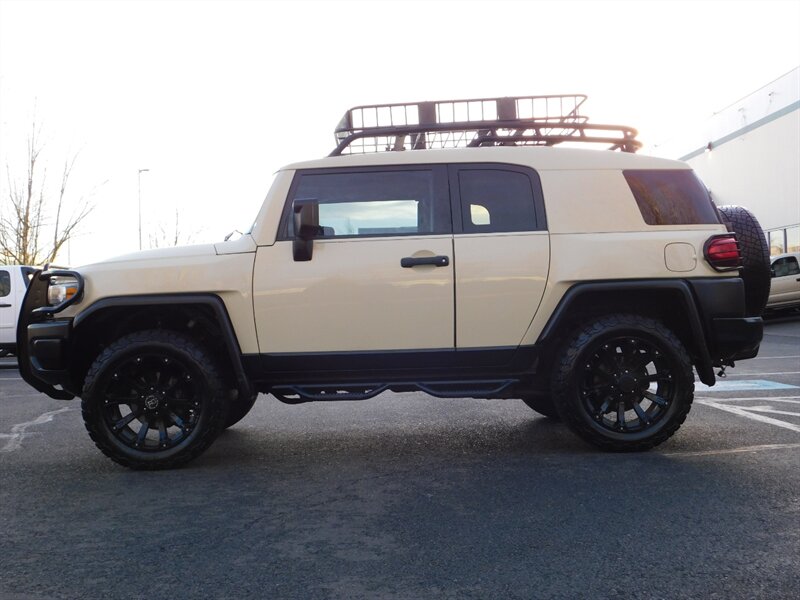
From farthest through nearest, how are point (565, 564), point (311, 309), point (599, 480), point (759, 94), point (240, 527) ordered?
1. point (759, 94)
2. point (311, 309)
3. point (599, 480)
4. point (240, 527)
5. point (565, 564)

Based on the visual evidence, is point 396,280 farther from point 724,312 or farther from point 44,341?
point 44,341

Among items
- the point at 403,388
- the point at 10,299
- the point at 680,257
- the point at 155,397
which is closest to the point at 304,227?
the point at 403,388

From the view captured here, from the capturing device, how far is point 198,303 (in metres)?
4.95

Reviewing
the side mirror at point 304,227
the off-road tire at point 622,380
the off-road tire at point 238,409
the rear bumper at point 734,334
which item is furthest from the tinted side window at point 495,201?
the off-road tire at point 238,409

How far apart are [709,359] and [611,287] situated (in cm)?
78

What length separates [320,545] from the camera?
3.40 m

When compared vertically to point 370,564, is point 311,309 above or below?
above

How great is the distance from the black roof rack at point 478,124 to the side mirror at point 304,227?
30.2 inches

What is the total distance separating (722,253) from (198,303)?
3.28 m

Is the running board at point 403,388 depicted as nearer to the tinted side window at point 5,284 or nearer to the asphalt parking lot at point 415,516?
the asphalt parking lot at point 415,516

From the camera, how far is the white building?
28453 millimetres

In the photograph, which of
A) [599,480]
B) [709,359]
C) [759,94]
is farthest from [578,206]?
[759,94]

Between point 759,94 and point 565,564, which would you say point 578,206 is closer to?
point 565,564

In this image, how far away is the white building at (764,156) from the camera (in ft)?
93.4
